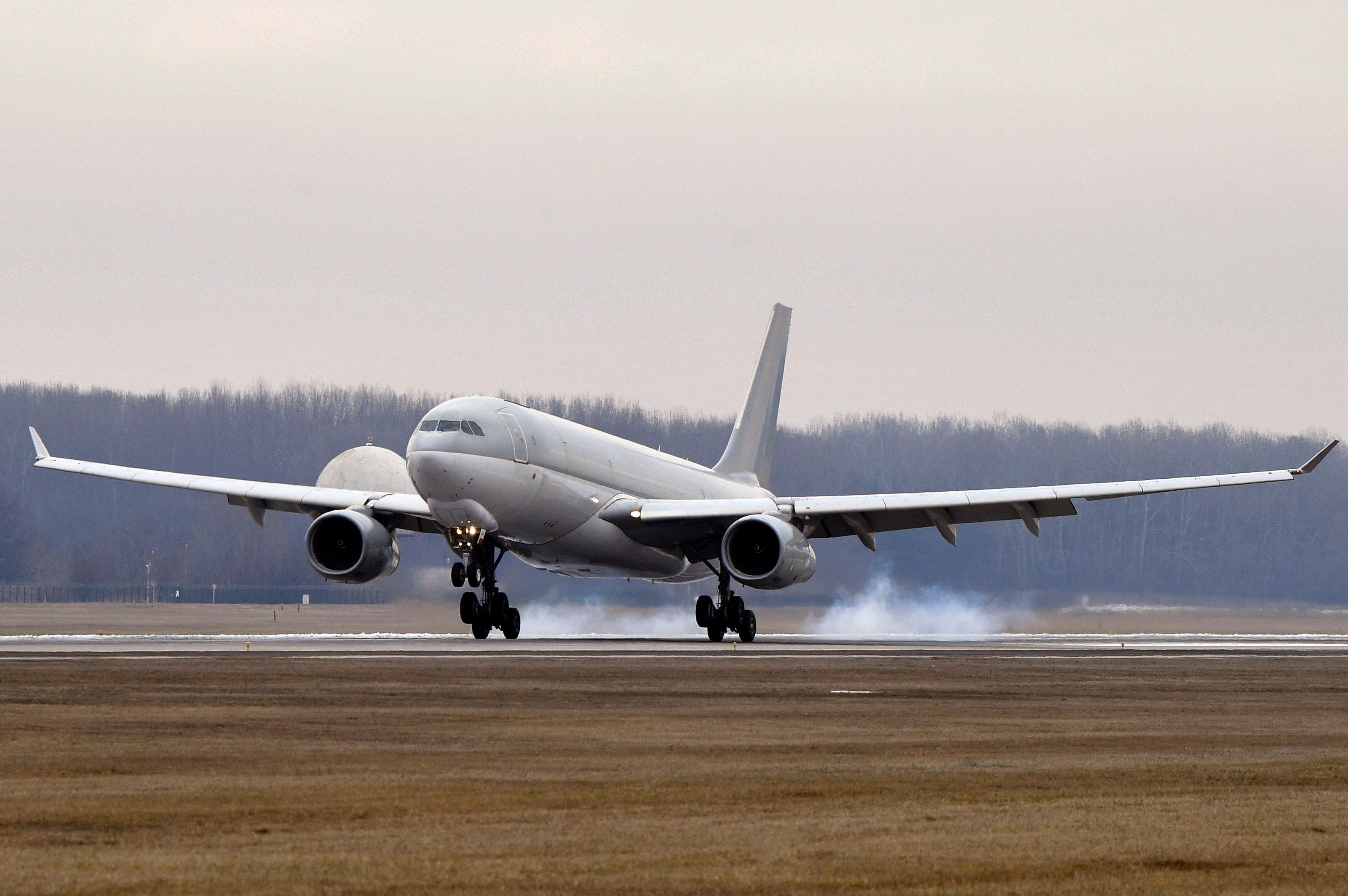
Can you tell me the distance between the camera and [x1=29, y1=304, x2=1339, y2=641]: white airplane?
42969 millimetres

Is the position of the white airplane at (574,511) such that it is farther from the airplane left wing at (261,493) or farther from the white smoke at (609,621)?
the white smoke at (609,621)

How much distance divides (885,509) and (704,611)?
18.9ft

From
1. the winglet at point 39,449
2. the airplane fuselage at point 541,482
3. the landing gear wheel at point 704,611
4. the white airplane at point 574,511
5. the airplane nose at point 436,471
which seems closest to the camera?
the airplane nose at point 436,471

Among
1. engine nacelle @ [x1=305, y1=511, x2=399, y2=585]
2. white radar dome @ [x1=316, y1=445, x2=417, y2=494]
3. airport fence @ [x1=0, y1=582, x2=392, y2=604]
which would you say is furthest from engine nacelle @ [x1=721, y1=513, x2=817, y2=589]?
airport fence @ [x1=0, y1=582, x2=392, y2=604]

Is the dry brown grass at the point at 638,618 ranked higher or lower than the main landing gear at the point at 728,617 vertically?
lower

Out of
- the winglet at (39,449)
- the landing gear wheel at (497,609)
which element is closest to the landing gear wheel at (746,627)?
the landing gear wheel at (497,609)

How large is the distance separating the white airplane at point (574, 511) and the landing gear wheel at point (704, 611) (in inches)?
1.8

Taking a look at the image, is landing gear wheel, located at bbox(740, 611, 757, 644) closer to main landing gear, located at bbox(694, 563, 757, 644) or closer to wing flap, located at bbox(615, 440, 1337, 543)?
main landing gear, located at bbox(694, 563, 757, 644)

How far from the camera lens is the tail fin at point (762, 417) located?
59.7 meters

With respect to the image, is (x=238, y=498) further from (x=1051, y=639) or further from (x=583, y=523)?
(x=1051, y=639)

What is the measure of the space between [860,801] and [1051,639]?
40.7 meters

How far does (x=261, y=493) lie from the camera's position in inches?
1902

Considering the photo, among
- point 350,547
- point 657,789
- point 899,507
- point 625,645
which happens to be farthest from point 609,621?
point 657,789

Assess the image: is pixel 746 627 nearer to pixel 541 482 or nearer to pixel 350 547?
pixel 541 482
